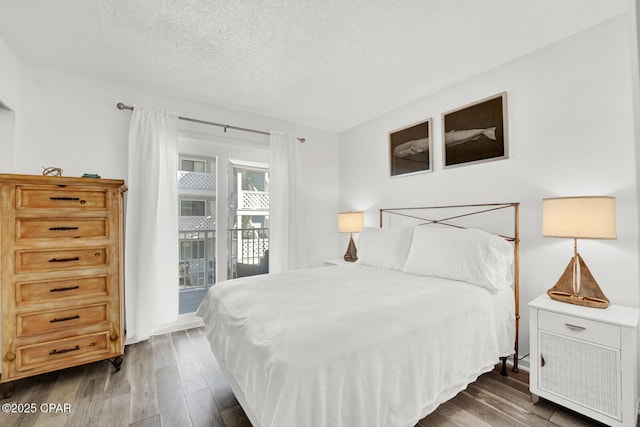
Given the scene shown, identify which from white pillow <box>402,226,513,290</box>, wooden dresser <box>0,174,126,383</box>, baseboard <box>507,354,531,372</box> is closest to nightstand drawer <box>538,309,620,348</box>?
white pillow <box>402,226,513,290</box>

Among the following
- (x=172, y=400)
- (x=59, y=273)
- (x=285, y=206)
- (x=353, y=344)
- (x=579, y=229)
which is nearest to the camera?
(x=353, y=344)

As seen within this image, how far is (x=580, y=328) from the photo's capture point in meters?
1.72

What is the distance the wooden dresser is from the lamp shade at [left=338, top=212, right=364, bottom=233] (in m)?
2.54

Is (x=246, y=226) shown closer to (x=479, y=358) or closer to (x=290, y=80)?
(x=290, y=80)

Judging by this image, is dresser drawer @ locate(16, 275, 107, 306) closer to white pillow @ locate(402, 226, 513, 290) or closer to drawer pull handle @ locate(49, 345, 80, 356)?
drawer pull handle @ locate(49, 345, 80, 356)

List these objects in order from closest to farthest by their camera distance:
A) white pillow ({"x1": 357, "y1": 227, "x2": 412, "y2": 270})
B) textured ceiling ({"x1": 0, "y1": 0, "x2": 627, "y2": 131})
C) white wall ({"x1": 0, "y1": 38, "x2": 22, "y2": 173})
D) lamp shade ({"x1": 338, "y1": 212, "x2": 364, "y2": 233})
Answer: textured ceiling ({"x1": 0, "y1": 0, "x2": 627, "y2": 131})
white wall ({"x1": 0, "y1": 38, "x2": 22, "y2": 173})
white pillow ({"x1": 357, "y1": 227, "x2": 412, "y2": 270})
lamp shade ({"x1": 338, "y1": 212, "x2": 364, "y2": 233})

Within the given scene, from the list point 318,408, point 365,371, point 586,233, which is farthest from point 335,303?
point 586,233

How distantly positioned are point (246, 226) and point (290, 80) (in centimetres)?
191

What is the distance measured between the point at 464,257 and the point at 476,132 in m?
1.28

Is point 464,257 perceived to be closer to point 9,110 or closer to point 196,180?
point 196,180

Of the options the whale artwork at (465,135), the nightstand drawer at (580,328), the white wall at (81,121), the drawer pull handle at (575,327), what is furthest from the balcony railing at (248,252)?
the drawer pull handle at (575,327)

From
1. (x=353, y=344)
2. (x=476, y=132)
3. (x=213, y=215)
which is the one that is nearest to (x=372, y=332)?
(x=353, y=344)

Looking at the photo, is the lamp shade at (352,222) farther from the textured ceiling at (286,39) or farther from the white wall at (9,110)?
the white wall at (9,110)

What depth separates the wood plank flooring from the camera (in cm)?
174
